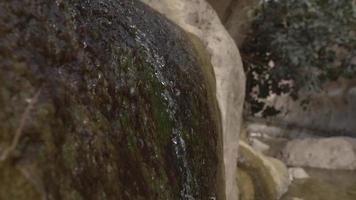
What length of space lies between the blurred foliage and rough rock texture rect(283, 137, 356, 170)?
→ 1.53 metres

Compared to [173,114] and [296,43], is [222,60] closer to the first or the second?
[173,114]

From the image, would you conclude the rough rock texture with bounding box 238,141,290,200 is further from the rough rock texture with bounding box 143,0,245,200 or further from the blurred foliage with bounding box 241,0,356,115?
the blurred foliage with bounding box 241,0,356,115

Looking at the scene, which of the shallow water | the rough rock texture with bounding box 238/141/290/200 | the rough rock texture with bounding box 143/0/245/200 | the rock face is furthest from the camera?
the shallow water

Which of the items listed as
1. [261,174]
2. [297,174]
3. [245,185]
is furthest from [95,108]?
[297,174]

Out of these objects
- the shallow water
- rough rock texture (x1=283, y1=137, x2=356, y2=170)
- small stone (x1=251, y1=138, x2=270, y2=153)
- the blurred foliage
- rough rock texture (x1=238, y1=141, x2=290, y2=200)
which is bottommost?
small stone (x1=251, y1=138, x2=270, y2=153)

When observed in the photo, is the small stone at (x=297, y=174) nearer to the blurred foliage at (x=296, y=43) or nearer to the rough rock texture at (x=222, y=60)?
the blurred foliage at (x=296, y=43)

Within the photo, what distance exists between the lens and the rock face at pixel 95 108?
182 centimetres

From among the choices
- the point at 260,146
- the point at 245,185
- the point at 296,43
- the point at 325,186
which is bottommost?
the point at 260,146

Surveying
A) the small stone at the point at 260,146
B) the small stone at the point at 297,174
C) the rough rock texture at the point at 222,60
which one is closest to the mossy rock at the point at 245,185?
the rough rock texture at the point at 222,60

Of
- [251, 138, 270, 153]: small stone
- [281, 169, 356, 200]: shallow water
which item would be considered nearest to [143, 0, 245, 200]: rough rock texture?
[281, 169, 356, 200]: shallow water

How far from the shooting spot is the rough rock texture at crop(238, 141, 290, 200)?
7.57 m

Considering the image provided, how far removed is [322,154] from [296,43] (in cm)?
271

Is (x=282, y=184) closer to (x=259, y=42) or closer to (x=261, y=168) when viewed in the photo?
(x=261, y=168)

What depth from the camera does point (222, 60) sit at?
564 centimetres
